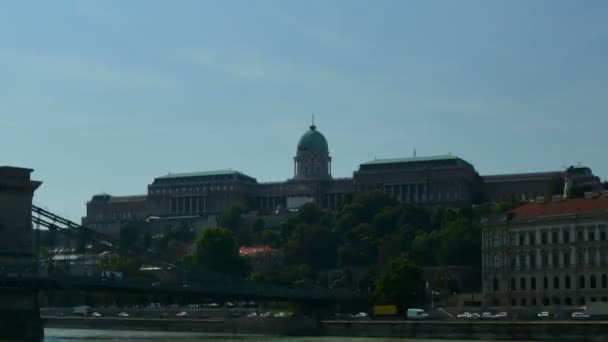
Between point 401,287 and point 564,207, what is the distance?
15.1 m

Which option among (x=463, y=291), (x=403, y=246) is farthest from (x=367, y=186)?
(x=463, y=291)

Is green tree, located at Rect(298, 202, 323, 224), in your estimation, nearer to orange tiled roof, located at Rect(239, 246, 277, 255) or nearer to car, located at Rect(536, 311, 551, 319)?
orange tiled roof, located at Rect(239, 246, 277, 255)

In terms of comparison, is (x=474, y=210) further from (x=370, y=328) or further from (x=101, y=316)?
(x=370, y=328)

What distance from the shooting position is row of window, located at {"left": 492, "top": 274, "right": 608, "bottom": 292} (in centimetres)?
10079

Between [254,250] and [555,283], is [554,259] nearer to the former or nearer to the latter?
[555,283]

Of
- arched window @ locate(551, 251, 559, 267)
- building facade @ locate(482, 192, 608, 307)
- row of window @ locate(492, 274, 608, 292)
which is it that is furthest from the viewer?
arched window @ locate(551, 251, 559, 267)

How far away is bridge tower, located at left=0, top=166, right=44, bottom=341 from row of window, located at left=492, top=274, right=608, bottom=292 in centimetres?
4587

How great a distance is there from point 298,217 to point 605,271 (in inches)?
3320

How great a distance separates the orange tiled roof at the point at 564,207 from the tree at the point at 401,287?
1114 cm

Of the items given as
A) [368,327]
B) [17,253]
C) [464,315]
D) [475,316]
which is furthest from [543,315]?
[17,253]

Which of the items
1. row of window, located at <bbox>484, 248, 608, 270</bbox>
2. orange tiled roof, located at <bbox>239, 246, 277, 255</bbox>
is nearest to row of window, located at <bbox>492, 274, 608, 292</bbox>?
row of window, located at <bbox>484, 248, 608, 270</bbox>

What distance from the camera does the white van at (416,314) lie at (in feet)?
303

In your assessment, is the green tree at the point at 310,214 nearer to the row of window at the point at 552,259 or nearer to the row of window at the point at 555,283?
the row of window at the point at 552,259

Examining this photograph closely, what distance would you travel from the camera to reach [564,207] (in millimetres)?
105562
